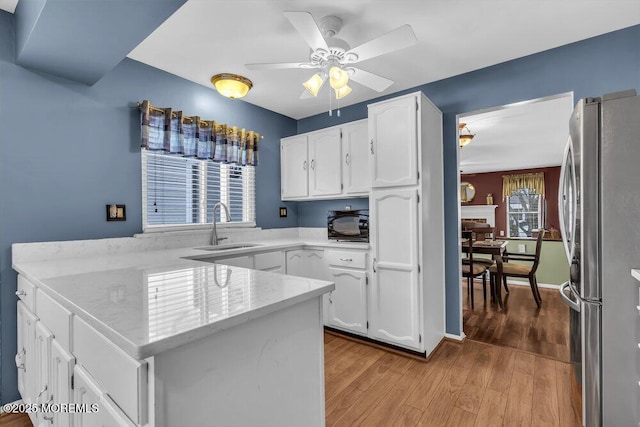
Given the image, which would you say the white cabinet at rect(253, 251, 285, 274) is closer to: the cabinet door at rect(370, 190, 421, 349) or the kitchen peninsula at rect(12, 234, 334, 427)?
the cabinet door at rect(370, 190, 421, 349)

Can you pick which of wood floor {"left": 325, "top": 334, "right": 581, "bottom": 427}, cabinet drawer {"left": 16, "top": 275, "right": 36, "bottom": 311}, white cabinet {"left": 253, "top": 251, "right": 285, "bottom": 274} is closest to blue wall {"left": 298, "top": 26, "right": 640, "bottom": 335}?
wood floor {"left": 325, "top": 334, "right": 581, "bottom": 427}

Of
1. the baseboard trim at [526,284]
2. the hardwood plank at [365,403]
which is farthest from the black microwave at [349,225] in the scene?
the baseboard trim at [526,284]

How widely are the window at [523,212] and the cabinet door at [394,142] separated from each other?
7.07 meters

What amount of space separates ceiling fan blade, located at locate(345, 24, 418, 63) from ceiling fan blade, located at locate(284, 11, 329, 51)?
0.20 metres

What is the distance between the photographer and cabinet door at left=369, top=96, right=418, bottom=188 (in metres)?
2.46

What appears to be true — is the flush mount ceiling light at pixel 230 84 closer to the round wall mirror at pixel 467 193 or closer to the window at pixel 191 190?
the window at pixel 191 190

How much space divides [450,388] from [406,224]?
1196 mm

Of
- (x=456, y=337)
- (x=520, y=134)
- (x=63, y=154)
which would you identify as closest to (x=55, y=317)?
(x=63, y=154)

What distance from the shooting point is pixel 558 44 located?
7.63ft

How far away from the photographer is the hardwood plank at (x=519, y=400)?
68.0 inches

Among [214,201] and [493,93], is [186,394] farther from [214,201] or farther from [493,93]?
[493,93]

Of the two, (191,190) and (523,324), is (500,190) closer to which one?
(523,324)

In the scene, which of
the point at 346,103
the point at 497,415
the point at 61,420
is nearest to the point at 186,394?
the point at 61,420

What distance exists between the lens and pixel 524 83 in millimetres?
2506
